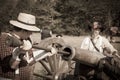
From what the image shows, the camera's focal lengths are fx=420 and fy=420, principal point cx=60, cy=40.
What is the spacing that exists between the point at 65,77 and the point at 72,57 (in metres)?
1.64

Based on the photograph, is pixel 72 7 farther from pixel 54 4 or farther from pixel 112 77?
pixel 112 77

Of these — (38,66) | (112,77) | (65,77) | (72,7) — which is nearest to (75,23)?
(72,7)

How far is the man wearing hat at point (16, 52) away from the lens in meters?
4.70

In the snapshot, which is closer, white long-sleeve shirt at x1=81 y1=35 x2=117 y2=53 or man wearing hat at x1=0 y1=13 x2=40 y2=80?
man wearing hat at x1=0 y1=13 x2=40 y2=80


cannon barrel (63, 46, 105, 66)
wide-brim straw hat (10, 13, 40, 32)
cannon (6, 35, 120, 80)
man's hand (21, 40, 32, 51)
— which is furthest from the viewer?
cannon barrel (63, 46, 105, 66)

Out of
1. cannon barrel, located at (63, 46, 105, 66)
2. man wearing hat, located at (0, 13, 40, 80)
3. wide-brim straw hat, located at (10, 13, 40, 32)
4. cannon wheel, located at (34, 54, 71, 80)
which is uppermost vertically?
wide-brim straw hat, located at (10, 13, 40, 32)

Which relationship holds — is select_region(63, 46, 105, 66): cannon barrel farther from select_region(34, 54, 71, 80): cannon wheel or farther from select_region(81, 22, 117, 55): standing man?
select_region(34, 54, 71, 80): cannon wheel

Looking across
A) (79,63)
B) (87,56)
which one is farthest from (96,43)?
(87,56)

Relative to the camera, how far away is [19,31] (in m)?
4.85

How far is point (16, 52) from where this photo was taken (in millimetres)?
4723

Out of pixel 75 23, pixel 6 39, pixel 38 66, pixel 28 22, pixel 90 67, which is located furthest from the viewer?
pixel 75 23

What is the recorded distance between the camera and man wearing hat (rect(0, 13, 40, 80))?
470 centimetres

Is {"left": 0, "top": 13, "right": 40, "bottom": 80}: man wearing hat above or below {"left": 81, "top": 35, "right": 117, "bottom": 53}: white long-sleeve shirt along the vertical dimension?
above

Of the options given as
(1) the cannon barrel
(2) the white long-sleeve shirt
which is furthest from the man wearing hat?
(2) the white long-sleeve shirt
